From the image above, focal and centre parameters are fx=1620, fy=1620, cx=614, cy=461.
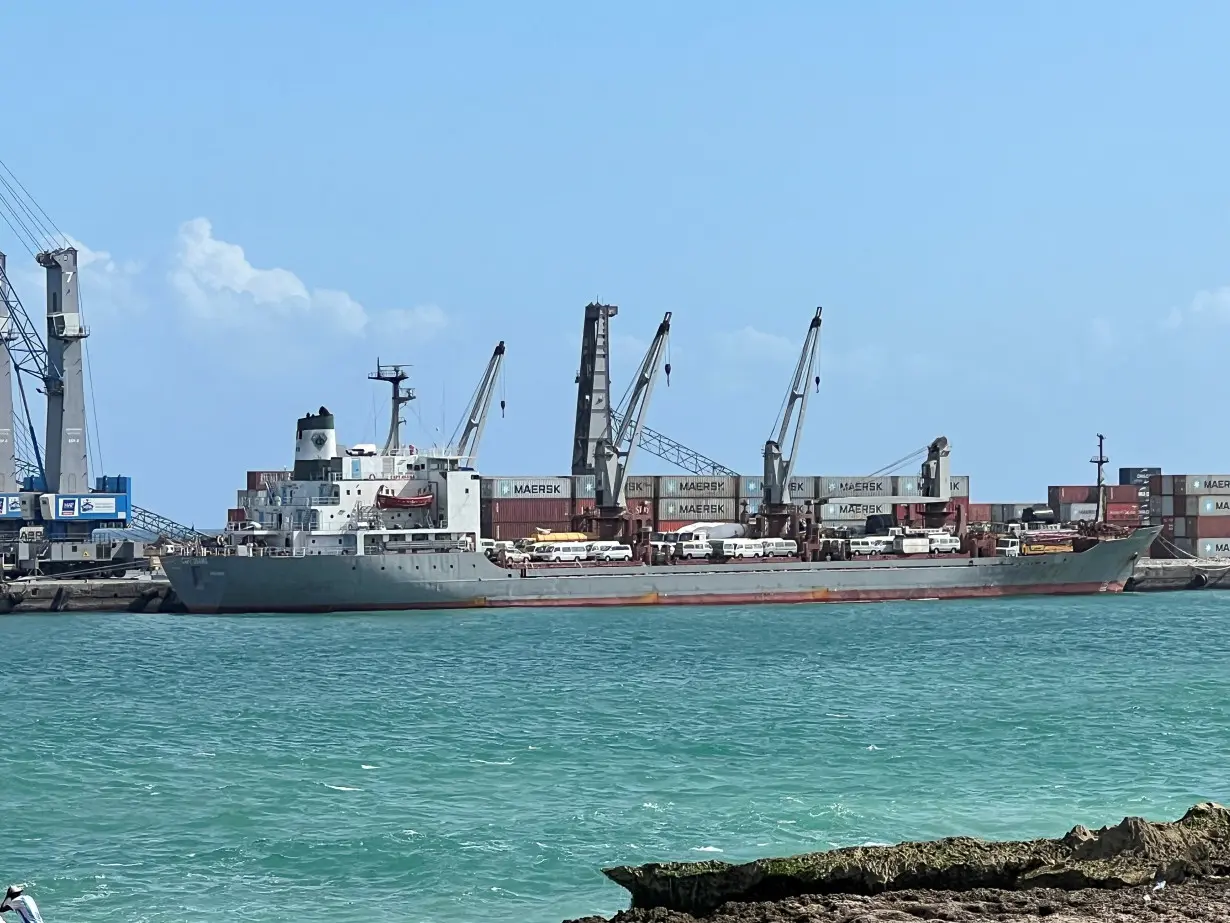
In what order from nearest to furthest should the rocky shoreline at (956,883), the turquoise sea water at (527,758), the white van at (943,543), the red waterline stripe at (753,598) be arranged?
1. the rocky shoreline at (956,883)
2. the turquoise sea water at (527,758)
3. the red waterline stripe at (753,598)
4. the white van at (943,543)

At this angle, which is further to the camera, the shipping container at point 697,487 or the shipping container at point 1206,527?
the shipping container at point 1206,527

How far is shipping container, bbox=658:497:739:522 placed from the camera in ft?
217

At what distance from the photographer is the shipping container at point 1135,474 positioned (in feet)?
270

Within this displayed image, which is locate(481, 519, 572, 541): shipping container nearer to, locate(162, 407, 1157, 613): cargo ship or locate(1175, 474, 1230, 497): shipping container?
locate(162, 407, 1157, 613): cargo ship

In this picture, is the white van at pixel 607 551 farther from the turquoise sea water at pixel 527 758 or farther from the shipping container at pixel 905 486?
the shipping container at pixel 905 486

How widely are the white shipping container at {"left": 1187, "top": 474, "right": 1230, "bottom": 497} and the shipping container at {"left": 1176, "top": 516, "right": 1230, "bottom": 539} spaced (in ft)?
3.52

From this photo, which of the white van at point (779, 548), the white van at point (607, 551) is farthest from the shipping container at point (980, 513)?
the white van at point (607, 551)

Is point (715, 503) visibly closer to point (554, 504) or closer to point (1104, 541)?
point (554, 504)

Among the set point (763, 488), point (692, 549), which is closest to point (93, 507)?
point (692, 549)

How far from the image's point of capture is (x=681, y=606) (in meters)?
52.6

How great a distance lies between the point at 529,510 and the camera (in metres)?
62.3

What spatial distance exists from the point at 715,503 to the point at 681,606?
15119 millimetres

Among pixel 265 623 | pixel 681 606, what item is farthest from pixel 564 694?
pixel 681 606

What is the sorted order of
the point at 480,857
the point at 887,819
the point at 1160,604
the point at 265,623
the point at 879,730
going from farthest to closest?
the point at 1160,604 → the point at 265,623 → the point at 879,730 → the point at 887,819 → the point at 480,857
